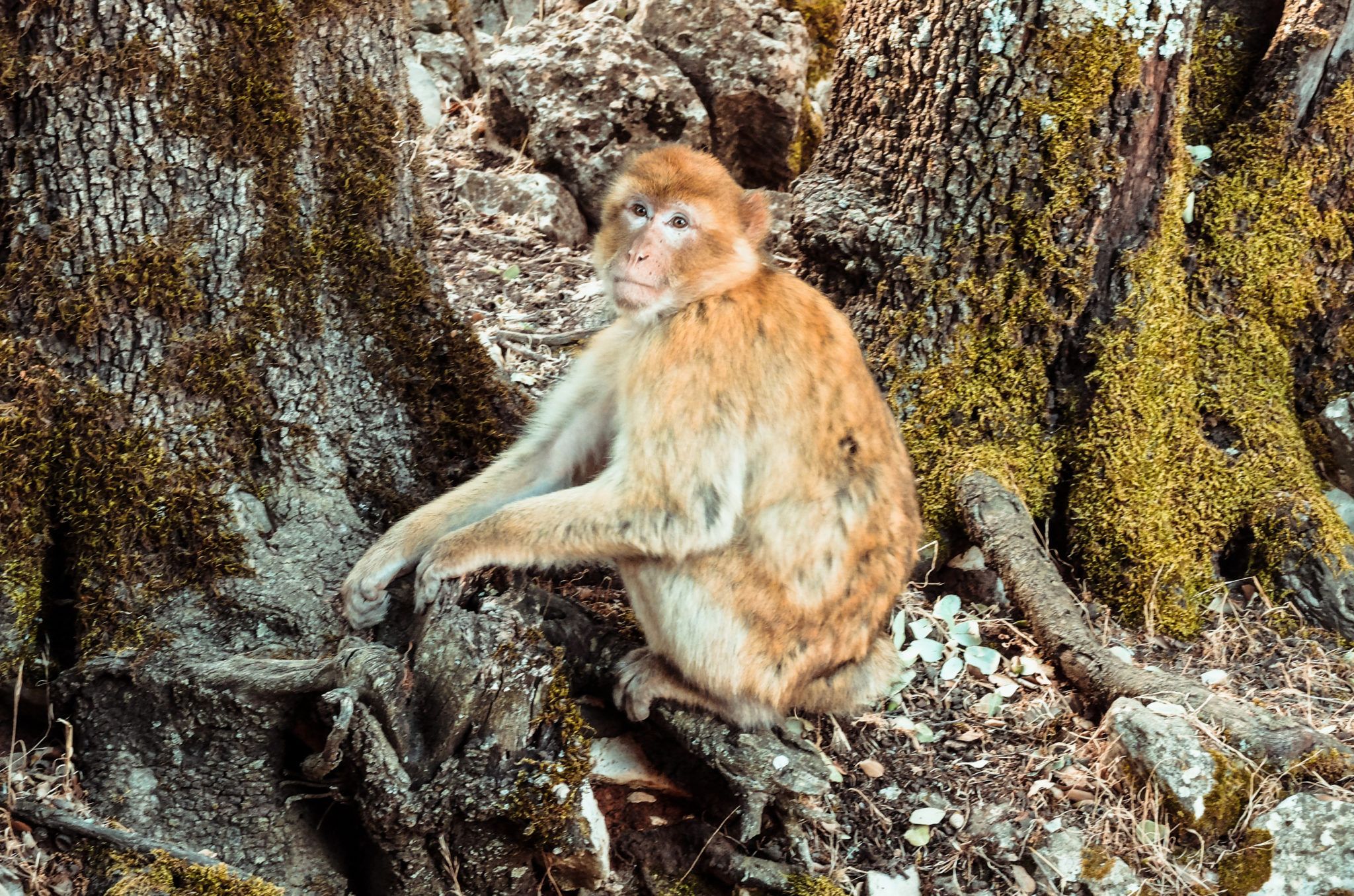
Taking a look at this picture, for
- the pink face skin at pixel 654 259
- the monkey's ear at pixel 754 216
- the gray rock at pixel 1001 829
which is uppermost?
the monkey's ear at pixel 754 216

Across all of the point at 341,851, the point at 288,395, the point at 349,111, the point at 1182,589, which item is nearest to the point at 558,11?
the point at 349,111

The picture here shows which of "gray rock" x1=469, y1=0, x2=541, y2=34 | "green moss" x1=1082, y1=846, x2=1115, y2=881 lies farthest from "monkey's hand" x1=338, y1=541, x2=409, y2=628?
"gray rock" x1=469, y1=0, x2=541, y2=34

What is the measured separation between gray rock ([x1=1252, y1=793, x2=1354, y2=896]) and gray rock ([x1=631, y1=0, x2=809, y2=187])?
443cm

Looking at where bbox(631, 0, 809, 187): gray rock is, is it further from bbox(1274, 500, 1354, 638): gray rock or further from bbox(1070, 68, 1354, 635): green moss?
bbox(1274, 500, 1354, 638): gray rock

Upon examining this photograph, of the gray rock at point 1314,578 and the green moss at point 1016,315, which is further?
the gray rock at point 1314,578

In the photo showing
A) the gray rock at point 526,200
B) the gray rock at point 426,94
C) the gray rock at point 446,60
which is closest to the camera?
the gray rock at point 526,200

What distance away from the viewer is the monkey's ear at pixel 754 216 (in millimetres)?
3824

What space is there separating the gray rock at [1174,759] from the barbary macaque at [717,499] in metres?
1.00

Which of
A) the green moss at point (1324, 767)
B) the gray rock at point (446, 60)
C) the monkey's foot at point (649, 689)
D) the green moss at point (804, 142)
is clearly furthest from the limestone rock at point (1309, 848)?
the gray rock at point (446, 60)

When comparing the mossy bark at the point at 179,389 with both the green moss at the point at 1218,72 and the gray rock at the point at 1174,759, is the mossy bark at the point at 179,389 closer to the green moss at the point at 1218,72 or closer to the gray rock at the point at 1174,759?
the gray rock at the point at 1174,759

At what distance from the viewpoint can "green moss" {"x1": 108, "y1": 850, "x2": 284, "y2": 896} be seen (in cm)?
302

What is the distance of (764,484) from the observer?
353cm

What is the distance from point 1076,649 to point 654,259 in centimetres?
217

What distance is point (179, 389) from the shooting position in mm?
3350
